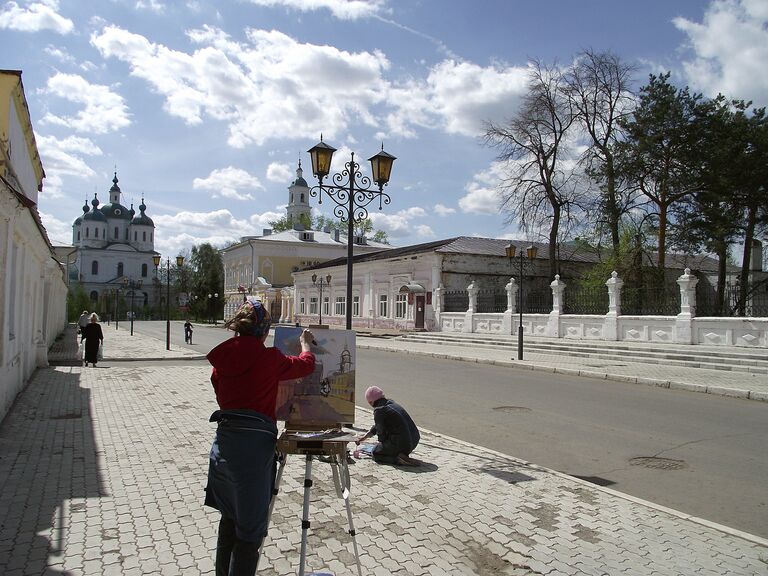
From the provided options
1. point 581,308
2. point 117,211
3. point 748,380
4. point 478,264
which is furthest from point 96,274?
point 748,380

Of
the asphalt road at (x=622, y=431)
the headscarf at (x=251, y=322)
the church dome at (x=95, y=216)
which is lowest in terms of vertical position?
the asphalt road at (x=622, y=431)

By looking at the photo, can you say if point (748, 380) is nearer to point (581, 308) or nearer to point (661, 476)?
point (661, 476)

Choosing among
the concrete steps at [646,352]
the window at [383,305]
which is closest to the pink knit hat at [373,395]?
the concrete steps at [646,352]

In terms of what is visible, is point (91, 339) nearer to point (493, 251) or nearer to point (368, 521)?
point (368, 521)

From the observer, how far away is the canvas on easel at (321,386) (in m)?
4.31

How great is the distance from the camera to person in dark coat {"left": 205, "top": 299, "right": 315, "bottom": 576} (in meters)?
3.03

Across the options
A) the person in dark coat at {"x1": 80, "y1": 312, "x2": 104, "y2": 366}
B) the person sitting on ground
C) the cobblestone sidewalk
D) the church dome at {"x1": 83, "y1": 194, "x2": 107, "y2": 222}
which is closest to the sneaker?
the person sitting on ground

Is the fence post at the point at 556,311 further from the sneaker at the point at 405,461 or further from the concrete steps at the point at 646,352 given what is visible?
the sneaker at the point at 405,461

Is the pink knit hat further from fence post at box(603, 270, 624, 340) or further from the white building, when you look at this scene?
fence post at box(603, 270, 624, 340)

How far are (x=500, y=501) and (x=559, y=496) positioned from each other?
0.61 meters

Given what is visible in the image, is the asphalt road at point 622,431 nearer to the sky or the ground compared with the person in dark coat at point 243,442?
nearer to the ground

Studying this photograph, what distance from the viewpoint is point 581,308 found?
25578 millimetres

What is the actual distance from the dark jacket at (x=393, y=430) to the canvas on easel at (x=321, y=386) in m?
1.95

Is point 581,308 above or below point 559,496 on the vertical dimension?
→ above
